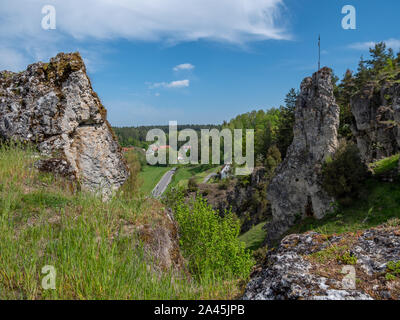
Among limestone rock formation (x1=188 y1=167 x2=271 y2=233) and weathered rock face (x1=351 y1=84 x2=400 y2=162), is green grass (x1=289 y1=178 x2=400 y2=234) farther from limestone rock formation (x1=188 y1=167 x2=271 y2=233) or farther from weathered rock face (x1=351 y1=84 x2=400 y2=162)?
limestone rock formation (x1=188 y1=167 x2=271 y2=233)

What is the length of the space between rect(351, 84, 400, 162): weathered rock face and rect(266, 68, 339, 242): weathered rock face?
6.74m

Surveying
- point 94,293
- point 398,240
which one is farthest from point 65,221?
point 398,240

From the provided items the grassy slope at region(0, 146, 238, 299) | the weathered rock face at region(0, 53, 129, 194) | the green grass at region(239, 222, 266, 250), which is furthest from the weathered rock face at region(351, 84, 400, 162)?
the grassy slope at region(0, 146, 238, 299)

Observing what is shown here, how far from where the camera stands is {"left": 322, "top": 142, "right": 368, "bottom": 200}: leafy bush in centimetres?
2120

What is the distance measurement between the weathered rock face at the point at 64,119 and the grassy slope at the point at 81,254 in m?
2.78

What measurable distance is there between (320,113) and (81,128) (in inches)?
891

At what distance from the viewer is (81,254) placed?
3854 mm

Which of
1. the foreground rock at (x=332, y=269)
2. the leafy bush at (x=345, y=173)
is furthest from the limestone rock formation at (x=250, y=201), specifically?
the foreground rock at (x=332, y=269)

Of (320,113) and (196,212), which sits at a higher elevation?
(320,113)

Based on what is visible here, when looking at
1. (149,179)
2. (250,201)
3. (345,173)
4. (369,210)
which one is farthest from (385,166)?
(149,179)

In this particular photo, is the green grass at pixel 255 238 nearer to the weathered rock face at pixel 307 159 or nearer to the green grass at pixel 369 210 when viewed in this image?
the weathered rock face at pixel 307 159

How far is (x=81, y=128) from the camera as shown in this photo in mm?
9219

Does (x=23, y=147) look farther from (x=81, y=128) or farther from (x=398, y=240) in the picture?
(x=398, y=240)

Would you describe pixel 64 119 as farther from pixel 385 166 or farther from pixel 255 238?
pixel 255 238
